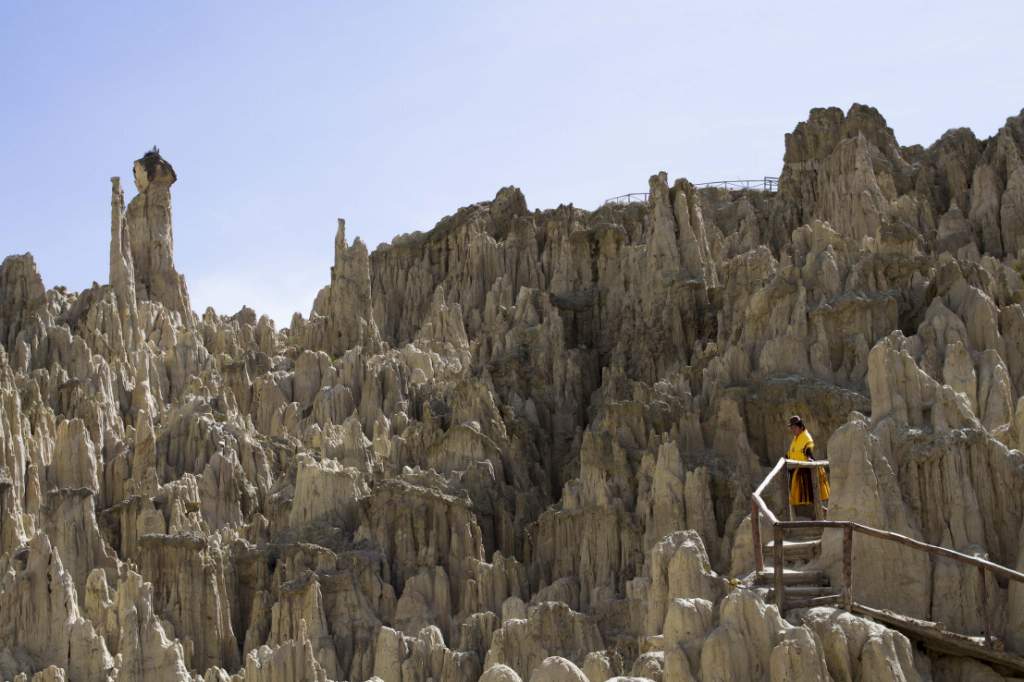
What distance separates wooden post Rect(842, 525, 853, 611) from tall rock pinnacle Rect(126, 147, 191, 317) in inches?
2168

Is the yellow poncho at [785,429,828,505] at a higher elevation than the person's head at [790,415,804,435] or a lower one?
lower

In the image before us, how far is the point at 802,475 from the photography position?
23.6 meters

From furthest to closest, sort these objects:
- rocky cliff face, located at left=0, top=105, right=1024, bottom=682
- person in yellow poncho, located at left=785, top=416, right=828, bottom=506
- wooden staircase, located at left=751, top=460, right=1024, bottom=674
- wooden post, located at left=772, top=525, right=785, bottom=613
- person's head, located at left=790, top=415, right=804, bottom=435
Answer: rocky cliff face, located at left=0, top=105, right=1024, bottom=682
person in yellow poncho, located at left=785, top=416, right=828, bottom=506
person's head, located at left=790, top=415, right=804, bottom=435
wooden post, located at left=772, top=525, right=785, bottom=613
wooden staircase, located at left=751, top=460, right=1024, bottom=674

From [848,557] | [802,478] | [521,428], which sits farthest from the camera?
[521,428]

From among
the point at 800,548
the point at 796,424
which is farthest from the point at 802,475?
the point at 800,548

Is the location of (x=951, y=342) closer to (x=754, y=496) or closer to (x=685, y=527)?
(x=685, y=527)

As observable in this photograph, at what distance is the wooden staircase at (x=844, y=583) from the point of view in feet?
69.0

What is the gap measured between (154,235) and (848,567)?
5898cm

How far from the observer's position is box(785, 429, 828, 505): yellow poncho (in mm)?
23344

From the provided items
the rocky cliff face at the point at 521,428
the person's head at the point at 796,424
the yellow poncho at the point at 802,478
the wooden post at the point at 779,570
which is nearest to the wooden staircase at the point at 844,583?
the wooden post at the point at 779,570

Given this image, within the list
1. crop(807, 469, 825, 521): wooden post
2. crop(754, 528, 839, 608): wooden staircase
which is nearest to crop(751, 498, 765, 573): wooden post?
crop(754, 528, 839, 608): wooden staircase

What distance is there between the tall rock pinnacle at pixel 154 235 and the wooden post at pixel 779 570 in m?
54.2

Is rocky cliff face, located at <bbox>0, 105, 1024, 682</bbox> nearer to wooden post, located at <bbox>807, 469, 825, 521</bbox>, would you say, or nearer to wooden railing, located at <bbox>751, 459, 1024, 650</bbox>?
wooden post, located at <bbox>807, 469, 825, 521</bbox>

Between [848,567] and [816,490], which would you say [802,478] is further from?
[848,567]
